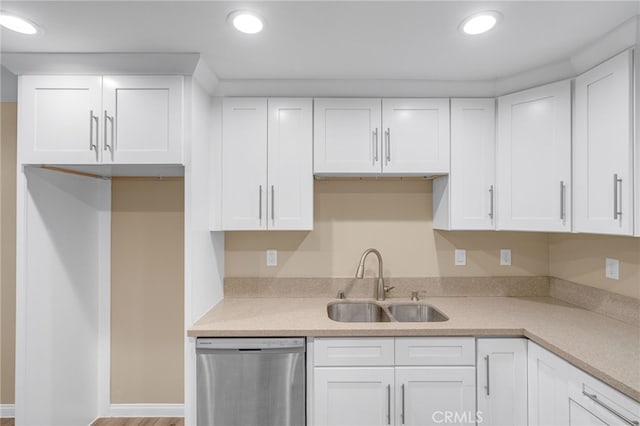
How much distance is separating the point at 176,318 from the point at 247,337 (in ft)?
3.06

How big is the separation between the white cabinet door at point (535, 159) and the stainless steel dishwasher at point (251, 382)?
1549 mm

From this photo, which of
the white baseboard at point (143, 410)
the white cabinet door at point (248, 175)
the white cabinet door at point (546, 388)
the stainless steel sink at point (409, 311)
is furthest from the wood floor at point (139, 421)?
the white cabinet door at point (546, 388)

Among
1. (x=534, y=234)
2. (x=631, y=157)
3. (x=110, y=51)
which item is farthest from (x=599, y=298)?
(x=110, y=51)

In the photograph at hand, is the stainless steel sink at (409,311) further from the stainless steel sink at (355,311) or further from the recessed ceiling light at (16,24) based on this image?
the recessed ceiling light at (16,24)

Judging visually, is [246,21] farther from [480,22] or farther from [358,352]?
[358,352]

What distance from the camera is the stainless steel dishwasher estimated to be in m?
1.65

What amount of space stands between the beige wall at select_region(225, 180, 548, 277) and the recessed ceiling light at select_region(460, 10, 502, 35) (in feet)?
3.60

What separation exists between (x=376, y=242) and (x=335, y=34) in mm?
1419

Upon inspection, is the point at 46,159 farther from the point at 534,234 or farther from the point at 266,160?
the point at 534,234

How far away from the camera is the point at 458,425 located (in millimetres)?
1658

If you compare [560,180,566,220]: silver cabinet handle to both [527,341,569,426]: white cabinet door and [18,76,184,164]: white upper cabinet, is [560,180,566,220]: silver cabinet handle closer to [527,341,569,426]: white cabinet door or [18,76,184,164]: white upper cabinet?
[527,341,569,426]: white cabinet door

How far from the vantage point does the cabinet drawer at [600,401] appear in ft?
3.57

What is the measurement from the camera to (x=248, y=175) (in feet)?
6.68

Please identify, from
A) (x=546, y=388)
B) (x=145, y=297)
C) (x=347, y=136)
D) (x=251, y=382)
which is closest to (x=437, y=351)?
(x=546, y=388)
